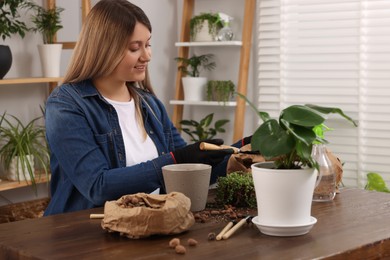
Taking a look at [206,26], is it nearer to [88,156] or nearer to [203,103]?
[203,103]

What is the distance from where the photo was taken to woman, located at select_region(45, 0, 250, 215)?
7.55 ft

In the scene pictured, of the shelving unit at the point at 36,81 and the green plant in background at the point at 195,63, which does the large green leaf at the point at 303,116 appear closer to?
the shelving unit at the point at 36,81

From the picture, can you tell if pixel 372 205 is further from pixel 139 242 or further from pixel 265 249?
pixel 139 242

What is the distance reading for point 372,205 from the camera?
2.06 meters

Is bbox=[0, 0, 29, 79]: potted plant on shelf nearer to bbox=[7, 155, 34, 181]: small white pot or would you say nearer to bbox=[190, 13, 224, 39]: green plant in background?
bbox=[7, 155, 34, 181]: small white pot

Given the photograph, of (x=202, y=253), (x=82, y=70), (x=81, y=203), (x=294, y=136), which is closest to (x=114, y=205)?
(x=202, y=253)

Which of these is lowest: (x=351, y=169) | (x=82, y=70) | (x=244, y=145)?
(x=351, y=169)

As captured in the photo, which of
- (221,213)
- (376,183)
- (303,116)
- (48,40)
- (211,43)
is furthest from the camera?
(211,43)

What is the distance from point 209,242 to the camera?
166 cm

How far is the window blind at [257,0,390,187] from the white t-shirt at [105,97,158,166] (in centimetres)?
165

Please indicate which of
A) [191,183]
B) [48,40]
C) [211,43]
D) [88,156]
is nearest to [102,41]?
[88,156]

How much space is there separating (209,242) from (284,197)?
0.68ft

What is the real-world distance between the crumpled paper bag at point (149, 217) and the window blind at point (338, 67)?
2361 millimetres

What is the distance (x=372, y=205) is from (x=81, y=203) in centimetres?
99
